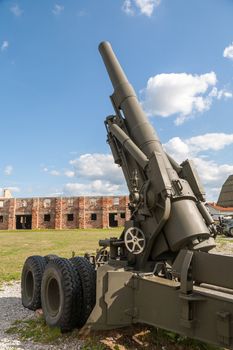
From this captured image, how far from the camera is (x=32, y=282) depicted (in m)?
7.00

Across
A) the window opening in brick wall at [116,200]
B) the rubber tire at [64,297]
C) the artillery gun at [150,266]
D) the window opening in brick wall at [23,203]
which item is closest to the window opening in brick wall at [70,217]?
the window opening in brick wall at [116,200]

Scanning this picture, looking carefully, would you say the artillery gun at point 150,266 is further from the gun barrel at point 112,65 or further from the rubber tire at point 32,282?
the gun barrel at point 112,65

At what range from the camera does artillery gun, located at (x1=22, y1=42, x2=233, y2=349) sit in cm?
380

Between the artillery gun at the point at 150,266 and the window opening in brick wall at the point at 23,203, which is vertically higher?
the window opening in brick wall at the point at 23,203

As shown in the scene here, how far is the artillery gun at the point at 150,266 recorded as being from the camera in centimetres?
380

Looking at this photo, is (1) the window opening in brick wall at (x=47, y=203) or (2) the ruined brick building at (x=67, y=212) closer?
(2) the ruined brick building at (x=67, y=212)

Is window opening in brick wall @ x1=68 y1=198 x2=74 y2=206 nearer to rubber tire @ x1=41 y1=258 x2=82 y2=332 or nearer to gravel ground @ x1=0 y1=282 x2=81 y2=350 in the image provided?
gravel ground @ x1=0 y1=282 x2=81 y2=350

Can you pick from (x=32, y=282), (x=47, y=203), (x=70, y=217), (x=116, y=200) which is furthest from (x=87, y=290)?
(x=47, y=203)

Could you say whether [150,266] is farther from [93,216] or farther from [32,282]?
[93,216]

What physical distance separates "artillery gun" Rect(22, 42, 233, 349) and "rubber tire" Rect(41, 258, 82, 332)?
0.01m

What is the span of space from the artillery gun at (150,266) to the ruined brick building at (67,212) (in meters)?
38.4

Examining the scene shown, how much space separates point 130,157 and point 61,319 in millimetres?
2677

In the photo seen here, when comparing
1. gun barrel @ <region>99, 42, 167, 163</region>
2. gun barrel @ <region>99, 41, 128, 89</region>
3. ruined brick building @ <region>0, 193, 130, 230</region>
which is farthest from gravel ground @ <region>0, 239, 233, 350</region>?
ruined brick building @ <region>0, 193, 130, 230</region>

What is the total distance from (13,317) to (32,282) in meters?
0.72
